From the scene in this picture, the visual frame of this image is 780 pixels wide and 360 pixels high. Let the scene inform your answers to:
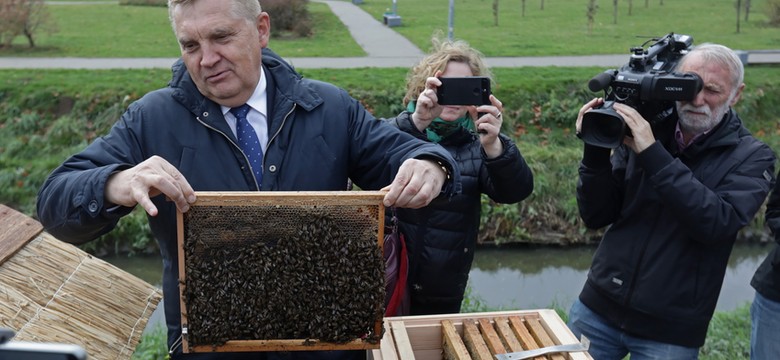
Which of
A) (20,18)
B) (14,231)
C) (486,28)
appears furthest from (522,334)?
(486,28)

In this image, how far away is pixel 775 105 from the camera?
14844mm

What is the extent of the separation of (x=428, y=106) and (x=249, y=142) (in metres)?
1.56

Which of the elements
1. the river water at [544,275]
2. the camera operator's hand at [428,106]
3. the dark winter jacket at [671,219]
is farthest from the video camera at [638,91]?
the river water at [544,275]

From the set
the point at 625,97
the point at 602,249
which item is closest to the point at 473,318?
the point at 602,249

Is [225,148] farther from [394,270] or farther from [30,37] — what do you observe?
[30,37]

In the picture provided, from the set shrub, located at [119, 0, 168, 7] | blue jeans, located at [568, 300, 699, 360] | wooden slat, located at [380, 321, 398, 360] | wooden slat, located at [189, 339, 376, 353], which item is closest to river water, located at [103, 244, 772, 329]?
blue jeans, located at [568, 300, 699, 360]

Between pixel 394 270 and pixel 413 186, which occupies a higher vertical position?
pixel 413 186

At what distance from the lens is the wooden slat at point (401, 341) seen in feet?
11.4

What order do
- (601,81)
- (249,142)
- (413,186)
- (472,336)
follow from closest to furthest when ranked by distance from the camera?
(413,186) → (249,142) → (472,336) → (601,81)

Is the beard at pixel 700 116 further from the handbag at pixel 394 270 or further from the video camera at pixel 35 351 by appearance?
the video camera at pixel 35 351

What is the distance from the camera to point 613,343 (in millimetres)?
4516

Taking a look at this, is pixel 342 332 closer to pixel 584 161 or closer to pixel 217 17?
pixel 217 17

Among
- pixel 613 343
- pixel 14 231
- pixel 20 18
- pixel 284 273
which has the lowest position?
pixel 613 343

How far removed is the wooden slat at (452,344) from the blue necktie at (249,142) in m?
1.20
